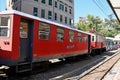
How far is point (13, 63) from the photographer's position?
38.8ft

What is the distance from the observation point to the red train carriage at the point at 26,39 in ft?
39.5

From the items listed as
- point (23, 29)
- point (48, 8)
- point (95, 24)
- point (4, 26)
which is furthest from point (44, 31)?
point (95, 24)

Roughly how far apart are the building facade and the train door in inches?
1068

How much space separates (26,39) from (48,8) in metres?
35.4

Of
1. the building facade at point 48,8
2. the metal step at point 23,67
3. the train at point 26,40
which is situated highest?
the building facade at point 48,8

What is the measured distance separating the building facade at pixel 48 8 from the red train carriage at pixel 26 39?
24.5 m

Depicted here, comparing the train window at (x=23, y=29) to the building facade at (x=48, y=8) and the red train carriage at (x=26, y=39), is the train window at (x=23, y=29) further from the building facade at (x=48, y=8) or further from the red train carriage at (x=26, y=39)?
the building facade at (x=48, y=8)

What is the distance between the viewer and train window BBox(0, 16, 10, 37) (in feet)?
40.3

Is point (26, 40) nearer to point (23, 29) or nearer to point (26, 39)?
point (26, 39)

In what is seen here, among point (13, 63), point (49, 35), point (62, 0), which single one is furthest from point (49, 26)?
point (62, 0)

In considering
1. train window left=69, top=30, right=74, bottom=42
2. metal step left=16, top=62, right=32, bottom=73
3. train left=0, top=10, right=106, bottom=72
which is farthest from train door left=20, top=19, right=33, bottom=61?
train window left=69, top=30, right=74, bottom=42

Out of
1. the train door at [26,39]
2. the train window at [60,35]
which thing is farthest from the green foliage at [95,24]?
the train door at [26,39]

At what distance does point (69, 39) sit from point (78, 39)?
3508 mm

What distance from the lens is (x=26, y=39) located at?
13.2 meters
